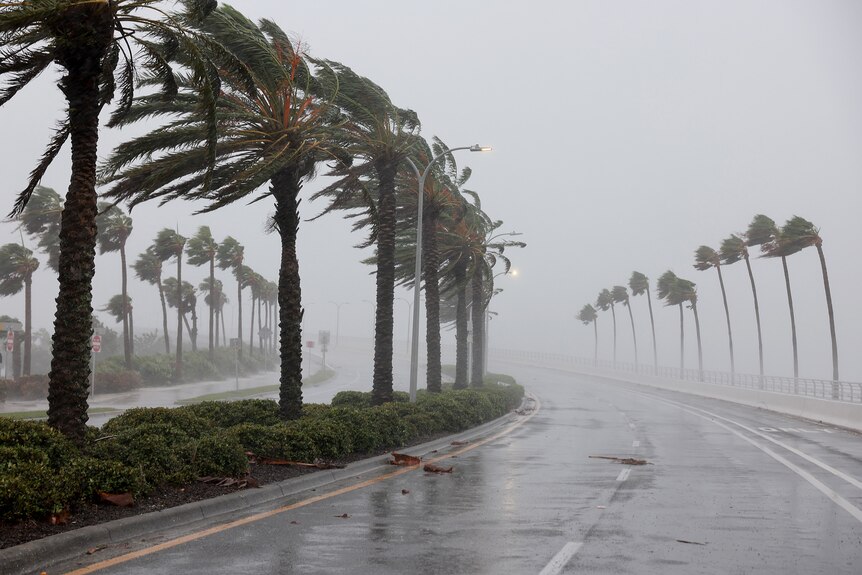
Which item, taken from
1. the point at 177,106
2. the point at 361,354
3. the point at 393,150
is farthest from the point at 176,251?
the point at 361,354

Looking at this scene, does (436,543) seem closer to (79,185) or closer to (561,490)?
(561,490)

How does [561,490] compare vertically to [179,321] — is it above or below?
below

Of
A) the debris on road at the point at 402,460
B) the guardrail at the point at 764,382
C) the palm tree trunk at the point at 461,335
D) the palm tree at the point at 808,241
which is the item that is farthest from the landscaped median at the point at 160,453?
the palm tree at the point at 808,241

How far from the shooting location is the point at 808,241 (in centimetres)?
6153

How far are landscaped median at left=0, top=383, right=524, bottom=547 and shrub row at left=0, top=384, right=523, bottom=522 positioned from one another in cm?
1

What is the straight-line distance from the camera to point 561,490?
13.2 metres

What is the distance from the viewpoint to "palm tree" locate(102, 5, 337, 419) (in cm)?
1599

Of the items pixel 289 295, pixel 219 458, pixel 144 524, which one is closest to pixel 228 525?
pixel 144 524

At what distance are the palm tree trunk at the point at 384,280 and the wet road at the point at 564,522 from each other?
552 cm

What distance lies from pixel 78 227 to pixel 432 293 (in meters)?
19.2

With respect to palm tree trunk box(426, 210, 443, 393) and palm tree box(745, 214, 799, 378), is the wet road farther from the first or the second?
palm tree box(745, 214, 799, 378)

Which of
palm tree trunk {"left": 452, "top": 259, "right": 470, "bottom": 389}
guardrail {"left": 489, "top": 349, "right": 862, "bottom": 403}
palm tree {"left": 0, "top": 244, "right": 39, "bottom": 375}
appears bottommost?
guardrail {"left": 489, "top": 349, "right": 862, "bottom": 403}

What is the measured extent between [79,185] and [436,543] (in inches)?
266

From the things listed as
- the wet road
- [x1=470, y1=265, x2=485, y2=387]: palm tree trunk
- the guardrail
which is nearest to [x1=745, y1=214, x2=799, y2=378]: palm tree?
the guardrail
